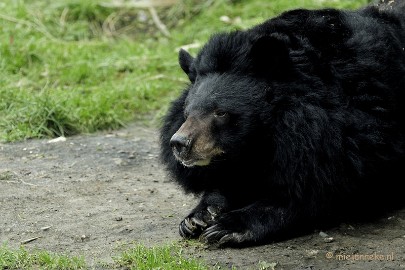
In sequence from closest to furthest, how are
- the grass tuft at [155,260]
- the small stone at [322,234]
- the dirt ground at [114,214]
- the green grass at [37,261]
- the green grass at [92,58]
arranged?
the grass tuft at [155,260], the green grass at [37,261], the dirt ground at [114,214], the small stone at [322,234], the green grass at [92,58]

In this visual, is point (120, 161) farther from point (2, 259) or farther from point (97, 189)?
point (2, 259)

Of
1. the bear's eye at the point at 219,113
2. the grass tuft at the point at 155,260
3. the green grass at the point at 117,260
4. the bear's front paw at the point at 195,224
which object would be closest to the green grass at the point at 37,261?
the green grass at the point at 117,260

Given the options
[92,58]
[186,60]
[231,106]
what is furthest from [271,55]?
[92,58]

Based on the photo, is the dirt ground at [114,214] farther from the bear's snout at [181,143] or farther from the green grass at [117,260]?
the bear's snout at [181,143]

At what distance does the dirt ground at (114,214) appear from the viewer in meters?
5.00

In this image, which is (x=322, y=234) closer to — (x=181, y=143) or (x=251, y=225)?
(x=251, y=225)

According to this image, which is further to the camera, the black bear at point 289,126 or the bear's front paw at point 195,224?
the bear's front paw at point 195,224

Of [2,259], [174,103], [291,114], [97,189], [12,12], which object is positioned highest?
[291,114]

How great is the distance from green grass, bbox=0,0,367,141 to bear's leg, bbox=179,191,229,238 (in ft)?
9.75

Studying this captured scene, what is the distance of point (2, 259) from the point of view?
490 centimetres

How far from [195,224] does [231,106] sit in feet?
2.72

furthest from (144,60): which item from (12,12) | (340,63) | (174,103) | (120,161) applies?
(340,63)

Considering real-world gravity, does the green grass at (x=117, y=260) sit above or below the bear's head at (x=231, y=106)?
below

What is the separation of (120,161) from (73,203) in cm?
123
